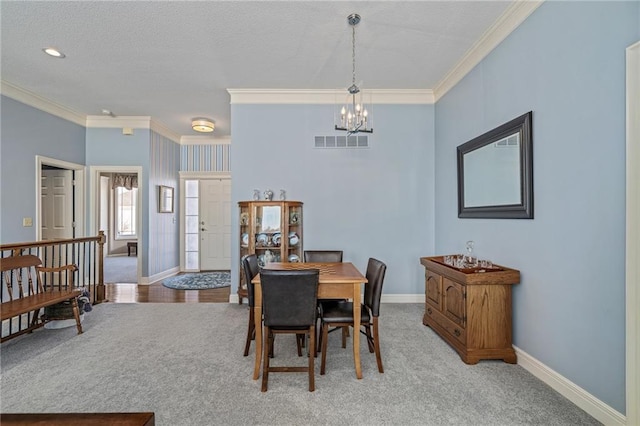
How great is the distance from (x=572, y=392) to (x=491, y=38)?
3004 millimetres

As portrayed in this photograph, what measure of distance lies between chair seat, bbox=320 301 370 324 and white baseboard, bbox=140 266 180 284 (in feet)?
13.8

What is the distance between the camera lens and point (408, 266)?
13.6 ft

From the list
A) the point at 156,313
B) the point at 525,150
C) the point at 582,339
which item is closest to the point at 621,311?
the point at 582,339

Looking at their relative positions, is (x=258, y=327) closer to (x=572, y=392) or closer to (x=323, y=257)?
(x=323, y=257)

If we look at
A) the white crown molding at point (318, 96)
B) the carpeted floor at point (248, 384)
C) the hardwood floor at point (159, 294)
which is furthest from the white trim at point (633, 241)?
the hardwood floor at point (159, 294)

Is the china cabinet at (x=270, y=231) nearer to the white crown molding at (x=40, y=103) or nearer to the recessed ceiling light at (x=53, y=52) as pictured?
→ the recessed ceiling light at (x=53, y=52)

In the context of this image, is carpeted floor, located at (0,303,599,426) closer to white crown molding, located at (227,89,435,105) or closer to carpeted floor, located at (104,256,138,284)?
carpeted floor, located at (104,256,138,284)

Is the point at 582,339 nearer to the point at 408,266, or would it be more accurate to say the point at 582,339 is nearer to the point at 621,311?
the point at 621,311

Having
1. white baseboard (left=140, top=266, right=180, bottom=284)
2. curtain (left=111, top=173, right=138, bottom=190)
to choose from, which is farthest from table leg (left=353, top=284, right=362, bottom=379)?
curtain (left=111, top=173, right=138, bottom=190)

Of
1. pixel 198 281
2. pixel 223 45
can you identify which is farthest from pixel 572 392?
pixel 198 281

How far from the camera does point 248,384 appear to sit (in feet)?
6.98

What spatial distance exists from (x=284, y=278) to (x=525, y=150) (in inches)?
85.0

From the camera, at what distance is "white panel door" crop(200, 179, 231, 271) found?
6352 millimetres

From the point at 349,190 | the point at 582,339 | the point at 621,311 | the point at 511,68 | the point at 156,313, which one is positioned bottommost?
the point at 156,313
